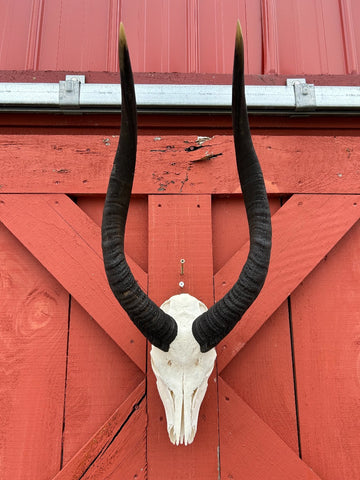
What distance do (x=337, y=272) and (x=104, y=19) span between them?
7.87ft

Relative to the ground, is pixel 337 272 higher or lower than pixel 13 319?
higher

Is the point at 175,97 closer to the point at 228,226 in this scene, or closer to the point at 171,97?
the point at 171,97

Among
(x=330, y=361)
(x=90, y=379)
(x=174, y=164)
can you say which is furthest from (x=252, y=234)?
(x=90, y=379)

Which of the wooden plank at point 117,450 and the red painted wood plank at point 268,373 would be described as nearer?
the wooden plank at point 117,450

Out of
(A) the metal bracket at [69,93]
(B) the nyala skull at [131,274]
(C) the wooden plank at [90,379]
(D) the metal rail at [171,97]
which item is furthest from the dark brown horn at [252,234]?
(A) the metal bracket at [69,93]

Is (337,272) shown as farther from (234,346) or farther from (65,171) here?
(65,171)

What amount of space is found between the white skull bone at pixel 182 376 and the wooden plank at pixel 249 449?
32 centimetres

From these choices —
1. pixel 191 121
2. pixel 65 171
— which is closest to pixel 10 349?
pixel 65 171

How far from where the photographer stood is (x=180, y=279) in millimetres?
1958

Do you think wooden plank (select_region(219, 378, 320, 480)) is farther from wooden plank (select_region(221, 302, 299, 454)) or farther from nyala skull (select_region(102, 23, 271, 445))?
nyala skull (select_region(102, 23, 271, 445))

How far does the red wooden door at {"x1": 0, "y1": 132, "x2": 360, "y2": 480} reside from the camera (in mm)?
1829

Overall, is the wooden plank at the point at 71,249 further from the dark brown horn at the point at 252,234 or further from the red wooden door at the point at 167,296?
the dark brown horn at the point at 252,234

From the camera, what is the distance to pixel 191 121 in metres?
2.32

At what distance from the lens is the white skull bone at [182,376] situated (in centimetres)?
146
